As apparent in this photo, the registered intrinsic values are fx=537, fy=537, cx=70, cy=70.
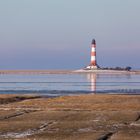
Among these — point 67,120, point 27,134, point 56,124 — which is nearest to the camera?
point 27,134

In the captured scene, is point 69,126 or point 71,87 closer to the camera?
Answer: point 69,126

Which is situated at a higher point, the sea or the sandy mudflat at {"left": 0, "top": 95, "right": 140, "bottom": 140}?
the sea

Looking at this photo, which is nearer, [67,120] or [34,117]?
[67,120]

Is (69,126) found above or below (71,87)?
below

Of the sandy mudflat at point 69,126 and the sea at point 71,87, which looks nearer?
the sandy mudflat at point 69,126

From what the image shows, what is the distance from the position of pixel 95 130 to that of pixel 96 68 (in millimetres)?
105509

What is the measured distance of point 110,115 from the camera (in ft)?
63.2

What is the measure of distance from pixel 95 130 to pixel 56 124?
1947 mm

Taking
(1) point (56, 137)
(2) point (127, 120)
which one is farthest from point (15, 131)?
(2) point (127, 120)

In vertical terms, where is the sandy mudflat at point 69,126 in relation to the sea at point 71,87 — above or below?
below

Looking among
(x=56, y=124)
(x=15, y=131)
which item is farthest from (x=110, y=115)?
(x=15, y=131)

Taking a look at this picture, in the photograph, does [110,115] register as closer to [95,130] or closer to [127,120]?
[127,120]

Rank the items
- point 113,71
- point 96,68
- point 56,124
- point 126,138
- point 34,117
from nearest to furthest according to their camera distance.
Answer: point 126,138
point 56,124
point 34,117
point 96,68
point 113,71

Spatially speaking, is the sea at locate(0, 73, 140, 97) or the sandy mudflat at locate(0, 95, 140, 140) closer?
the sandy mudflat at locate(0, 95, 140, 140)
